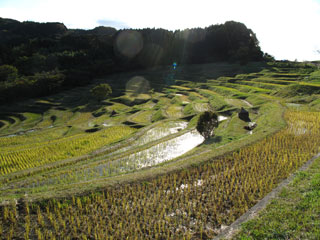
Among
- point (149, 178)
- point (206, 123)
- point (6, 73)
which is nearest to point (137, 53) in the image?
point (6, 73)

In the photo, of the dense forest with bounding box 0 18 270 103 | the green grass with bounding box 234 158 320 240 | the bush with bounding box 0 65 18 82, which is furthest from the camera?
the dense forest with bounding box 0 18 270 103

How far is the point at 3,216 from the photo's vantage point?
10.5 m

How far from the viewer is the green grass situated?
845cm

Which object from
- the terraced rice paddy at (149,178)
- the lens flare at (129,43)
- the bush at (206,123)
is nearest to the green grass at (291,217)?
the terraced rice paddy at (149,178)

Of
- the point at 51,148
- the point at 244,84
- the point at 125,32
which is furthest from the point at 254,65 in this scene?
the point at 51,148

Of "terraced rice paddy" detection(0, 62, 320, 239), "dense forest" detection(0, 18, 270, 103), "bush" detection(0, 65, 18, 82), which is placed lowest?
"terraced rice paddy" detection(0, 62, 320, 239)

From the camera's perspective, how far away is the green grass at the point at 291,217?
845 cm

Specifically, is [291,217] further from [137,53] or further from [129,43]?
[129,43]

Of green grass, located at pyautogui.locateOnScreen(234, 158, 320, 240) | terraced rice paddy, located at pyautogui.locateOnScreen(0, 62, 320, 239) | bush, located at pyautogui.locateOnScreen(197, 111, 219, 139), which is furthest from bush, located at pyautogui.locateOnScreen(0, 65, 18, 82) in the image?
green grass, located at pyautogui.locateOnScreen(234, 158, 320, 240)

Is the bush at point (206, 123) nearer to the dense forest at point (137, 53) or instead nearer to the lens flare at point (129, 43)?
the dense forest at point (137, 53)

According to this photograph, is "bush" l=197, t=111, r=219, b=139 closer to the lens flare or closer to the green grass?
the green grass

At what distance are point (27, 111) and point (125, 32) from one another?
71927 mm

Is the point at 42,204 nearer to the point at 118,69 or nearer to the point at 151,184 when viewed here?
the point at 151,184

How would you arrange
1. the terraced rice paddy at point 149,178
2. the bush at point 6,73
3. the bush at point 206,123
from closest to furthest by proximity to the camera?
the terraced rice paddy at point 149,178 → the bush at point 206,123 → the bush at point 6,73
